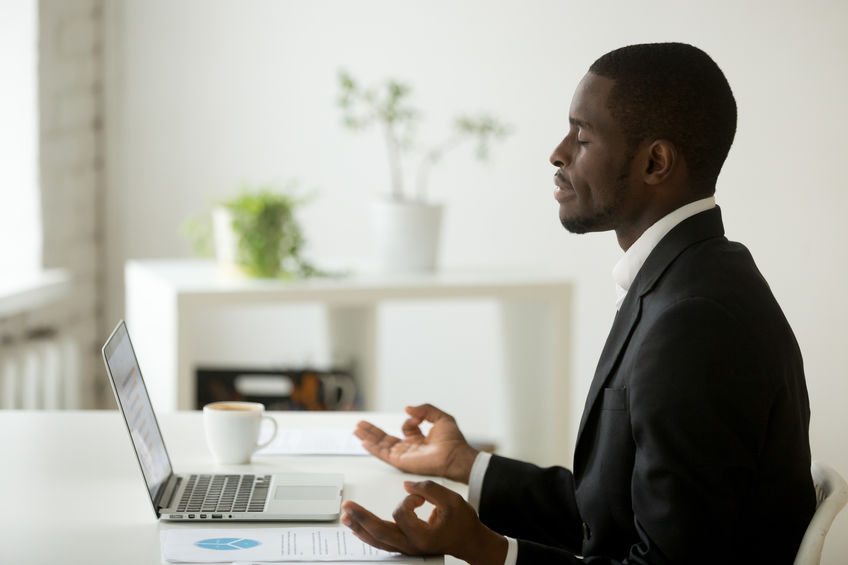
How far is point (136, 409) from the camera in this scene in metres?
1.25

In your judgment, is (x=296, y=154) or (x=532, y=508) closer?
(x=532, y=508)

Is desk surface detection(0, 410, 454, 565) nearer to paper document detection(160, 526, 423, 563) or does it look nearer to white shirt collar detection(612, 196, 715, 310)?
paper document detection(160, 526, 423, 563)

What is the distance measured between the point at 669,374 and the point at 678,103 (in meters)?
0.31

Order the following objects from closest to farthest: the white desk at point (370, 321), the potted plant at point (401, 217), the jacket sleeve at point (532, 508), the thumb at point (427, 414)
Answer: the jacket sleeve at point (532, 508)
the thumb at point (427, 414)
the white desk at point (370, 321)
the potted plant at point (401, 217)

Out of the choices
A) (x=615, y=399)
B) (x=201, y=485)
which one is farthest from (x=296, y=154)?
(x=615, y=399)

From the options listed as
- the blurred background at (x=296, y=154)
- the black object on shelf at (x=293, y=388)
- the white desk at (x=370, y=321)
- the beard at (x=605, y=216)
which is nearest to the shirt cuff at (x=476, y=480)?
the beard at (x=605, y=216)

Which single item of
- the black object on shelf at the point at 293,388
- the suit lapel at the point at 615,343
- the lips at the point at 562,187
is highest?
the lips at the point at 562,187

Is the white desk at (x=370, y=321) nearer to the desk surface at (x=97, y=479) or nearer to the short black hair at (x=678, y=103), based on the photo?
the desk surface at (x=97, y=479)

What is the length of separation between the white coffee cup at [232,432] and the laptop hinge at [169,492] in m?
0.09

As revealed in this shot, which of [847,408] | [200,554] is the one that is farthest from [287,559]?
[847,408]

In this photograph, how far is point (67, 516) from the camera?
121 cm

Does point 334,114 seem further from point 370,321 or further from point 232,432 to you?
point 232,432

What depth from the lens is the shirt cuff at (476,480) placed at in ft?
4.53

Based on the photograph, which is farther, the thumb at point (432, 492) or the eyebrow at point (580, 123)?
the eyebrow at point (580, 123)
